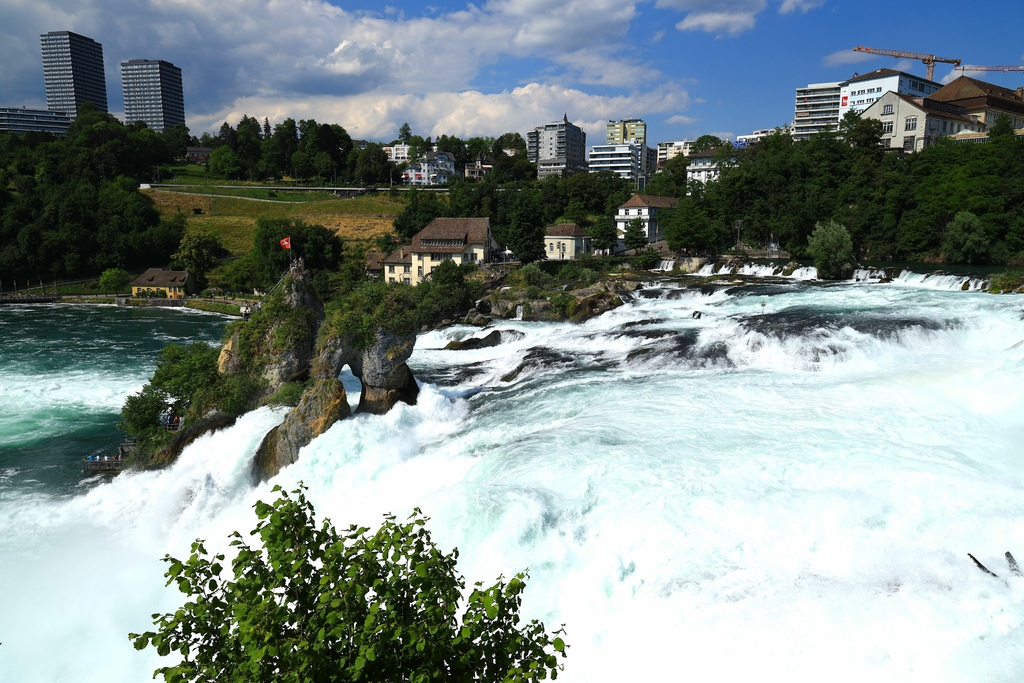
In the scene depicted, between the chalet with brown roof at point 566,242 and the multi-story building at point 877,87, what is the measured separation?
71607 millimetres

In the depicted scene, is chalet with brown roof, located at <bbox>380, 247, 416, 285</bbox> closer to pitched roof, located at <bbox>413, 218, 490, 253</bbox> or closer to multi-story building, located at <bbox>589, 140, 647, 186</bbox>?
pitched roof, located at <bbox>413, 218, 490, 253</bbox>

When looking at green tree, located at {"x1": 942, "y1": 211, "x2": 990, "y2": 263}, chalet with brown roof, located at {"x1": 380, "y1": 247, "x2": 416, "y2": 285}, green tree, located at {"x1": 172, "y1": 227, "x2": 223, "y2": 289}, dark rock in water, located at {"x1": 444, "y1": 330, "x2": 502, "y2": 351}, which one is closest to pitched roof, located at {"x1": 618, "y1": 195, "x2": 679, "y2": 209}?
chalet with brown roof, located at {"x1": 380, "y1": 247, "x2": 416, "y2": 285}

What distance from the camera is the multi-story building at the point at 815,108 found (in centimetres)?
15312

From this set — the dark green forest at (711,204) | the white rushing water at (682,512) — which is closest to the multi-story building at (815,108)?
the dark green forest at (711,204)

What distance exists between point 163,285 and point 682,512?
8166 cm

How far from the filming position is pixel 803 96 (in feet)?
518

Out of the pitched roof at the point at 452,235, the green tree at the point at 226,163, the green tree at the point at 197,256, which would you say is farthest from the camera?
the green tree at the point at 226,163

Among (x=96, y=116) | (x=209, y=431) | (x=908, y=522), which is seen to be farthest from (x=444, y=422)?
(x=96, y=116)

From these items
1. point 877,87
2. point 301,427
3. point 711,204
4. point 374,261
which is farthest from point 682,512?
point 877,87

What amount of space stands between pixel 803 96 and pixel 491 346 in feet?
505

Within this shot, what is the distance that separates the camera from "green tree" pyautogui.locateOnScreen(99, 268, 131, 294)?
80938 millimetres

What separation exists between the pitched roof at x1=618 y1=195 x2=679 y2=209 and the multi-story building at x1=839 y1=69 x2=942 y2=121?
2034 inches

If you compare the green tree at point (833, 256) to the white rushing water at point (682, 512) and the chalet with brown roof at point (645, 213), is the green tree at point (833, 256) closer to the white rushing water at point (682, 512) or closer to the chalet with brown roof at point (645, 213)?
the white rushing water at point (682, 512)

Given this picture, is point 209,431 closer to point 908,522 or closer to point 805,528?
point 805,528
